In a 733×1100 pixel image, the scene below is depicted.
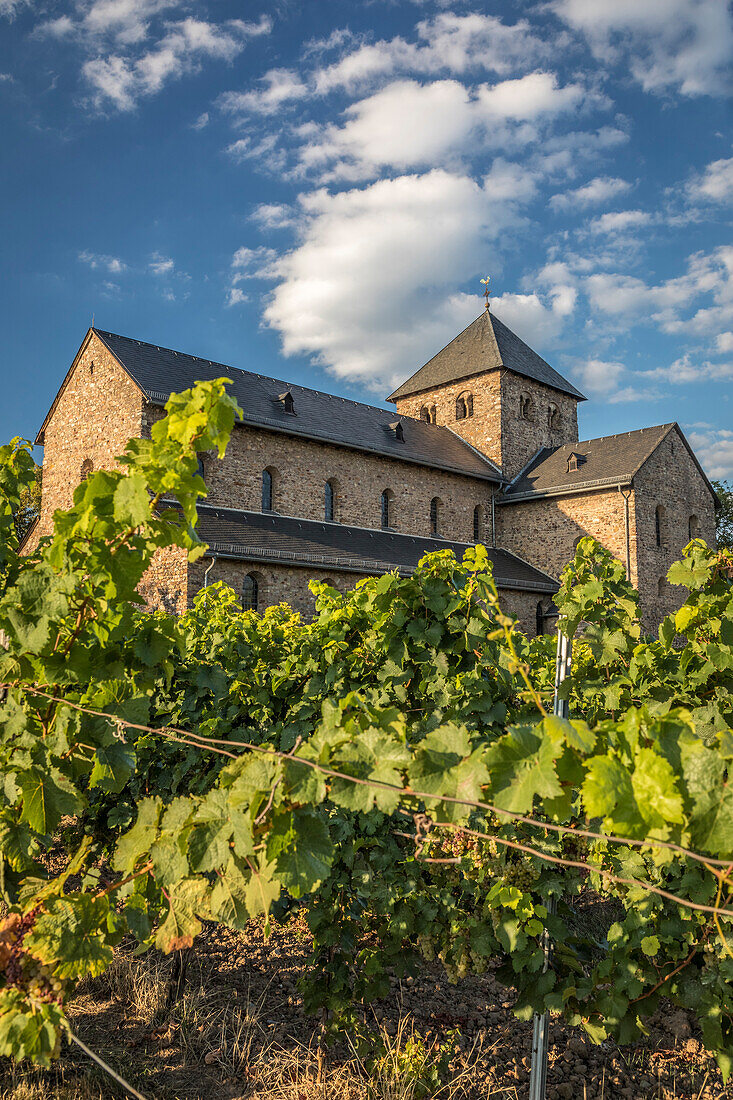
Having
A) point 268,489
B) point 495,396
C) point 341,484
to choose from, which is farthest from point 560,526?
point 268,489

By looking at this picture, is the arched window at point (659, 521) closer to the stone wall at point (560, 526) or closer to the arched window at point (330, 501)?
the stone wall at point (560, 526)

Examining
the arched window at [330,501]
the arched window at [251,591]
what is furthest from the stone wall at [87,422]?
the arched window at [330,501]

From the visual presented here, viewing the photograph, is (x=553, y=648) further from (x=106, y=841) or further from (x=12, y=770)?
(x=12, y=770)

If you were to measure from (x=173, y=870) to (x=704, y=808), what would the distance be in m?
1.17

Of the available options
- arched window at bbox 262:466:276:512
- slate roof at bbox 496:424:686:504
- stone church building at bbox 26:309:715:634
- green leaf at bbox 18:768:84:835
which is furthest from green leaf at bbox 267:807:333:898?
slate roof at bbox 496:424:686:504

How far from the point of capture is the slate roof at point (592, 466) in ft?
77.4

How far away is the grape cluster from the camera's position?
1677 millimetres

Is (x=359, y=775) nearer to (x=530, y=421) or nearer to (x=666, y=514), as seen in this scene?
(x=666, y=514)

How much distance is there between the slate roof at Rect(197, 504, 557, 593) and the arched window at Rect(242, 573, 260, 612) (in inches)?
25.6

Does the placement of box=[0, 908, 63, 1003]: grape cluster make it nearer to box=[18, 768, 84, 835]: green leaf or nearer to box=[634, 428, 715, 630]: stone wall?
box=[18, 768, 84, 835]: green leaf

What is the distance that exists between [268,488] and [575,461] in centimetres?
1162

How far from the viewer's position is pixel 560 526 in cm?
2464

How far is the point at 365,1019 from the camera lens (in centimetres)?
394

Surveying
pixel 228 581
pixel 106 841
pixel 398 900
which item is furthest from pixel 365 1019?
pixel 228 581
